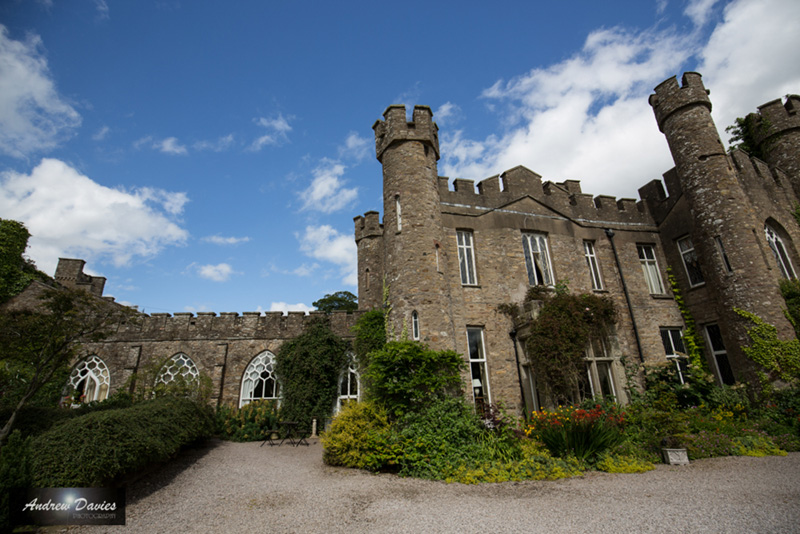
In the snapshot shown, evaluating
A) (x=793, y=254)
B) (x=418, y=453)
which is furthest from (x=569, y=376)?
(x=793, y=254)

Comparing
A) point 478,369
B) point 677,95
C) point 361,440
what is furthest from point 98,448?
point 677,95

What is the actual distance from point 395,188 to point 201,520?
989cm

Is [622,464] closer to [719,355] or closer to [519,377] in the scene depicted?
[519,377]

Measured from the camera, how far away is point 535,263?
13.8 m

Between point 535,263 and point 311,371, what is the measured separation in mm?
9668

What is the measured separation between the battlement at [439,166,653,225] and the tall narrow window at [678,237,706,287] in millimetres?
1629

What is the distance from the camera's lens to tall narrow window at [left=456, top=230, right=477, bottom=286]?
12.7 m

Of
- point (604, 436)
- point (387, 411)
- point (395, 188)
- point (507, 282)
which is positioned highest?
point (395, 188)

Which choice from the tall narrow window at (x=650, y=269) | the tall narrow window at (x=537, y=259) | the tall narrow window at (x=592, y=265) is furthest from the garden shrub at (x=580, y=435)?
the tall narrow window at (x=650, y=269)

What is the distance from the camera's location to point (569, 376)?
34.1ft

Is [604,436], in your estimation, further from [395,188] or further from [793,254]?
[793,254]

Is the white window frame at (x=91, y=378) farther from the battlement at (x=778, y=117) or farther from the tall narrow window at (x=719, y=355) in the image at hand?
the battlement at (x=778, y=117)

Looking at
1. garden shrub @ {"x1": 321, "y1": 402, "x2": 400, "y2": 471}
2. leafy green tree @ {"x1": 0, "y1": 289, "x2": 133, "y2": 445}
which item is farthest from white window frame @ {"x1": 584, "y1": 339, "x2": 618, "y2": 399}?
leafy green tree @ {"x1": 0, "y1": 289, "x2": 133, "y2": 445}

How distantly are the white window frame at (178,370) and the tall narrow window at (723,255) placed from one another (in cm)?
2061
